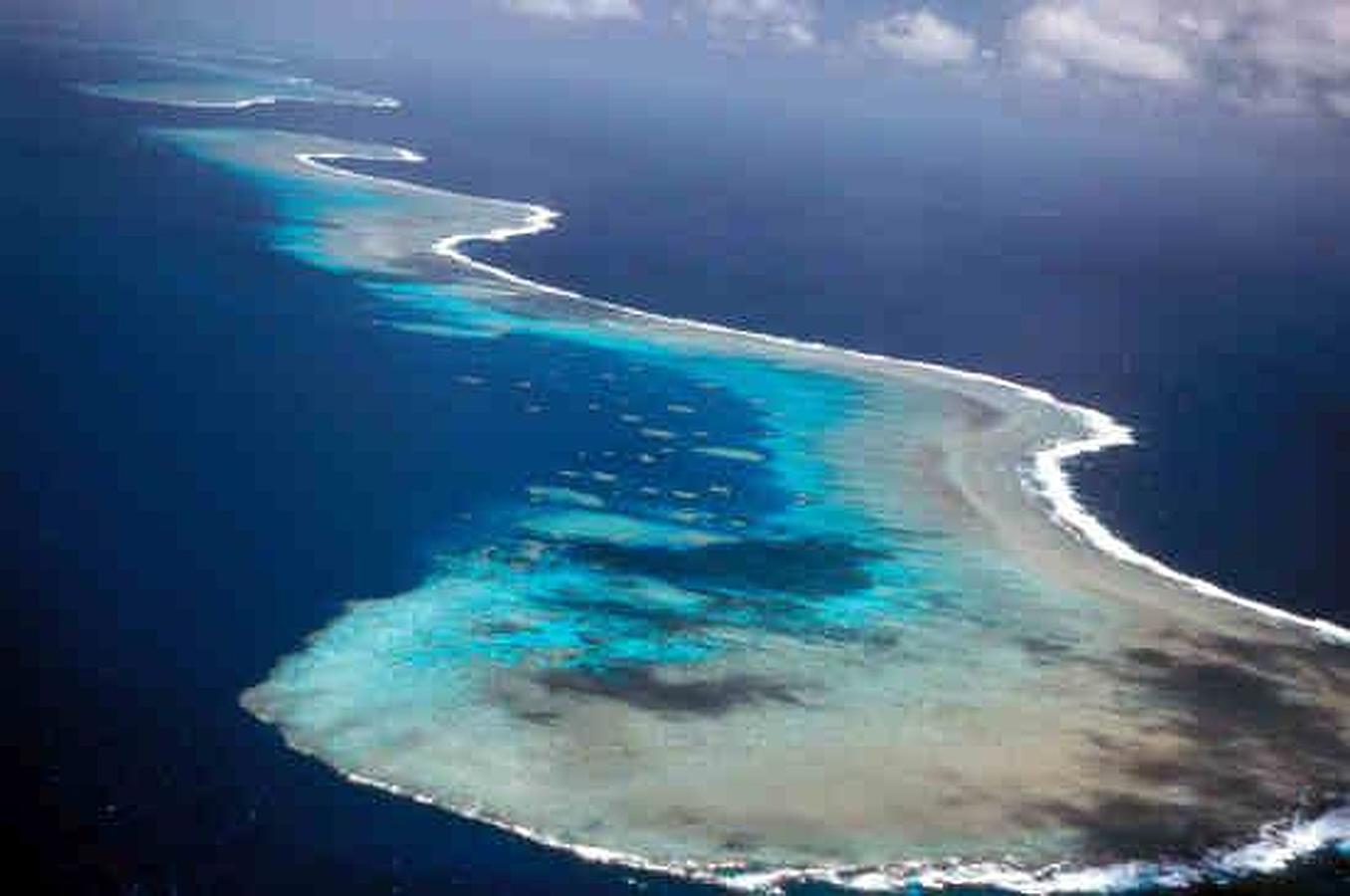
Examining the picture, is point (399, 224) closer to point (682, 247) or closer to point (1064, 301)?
point (682, 247)

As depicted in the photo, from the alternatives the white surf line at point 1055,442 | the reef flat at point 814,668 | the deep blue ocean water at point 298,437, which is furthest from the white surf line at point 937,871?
the white surf line at point 1055,442

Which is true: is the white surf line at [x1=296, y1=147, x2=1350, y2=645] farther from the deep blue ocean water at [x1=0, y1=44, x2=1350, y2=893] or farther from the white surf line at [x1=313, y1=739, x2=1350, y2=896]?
the white surf line at [x1=313, y1=739, x2=1350, y2=896]

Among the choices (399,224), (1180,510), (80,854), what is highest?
(399,224)

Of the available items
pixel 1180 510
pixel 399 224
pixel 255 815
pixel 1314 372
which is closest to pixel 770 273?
pixel 399 224

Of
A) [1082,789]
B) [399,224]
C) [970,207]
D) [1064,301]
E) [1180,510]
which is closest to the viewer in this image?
[1082,789]

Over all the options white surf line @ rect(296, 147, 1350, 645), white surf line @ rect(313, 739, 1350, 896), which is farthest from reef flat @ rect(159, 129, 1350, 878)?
white surf line @ rect(296, 147, 1350, 645)

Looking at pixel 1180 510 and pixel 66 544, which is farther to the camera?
pixel 1180 510
